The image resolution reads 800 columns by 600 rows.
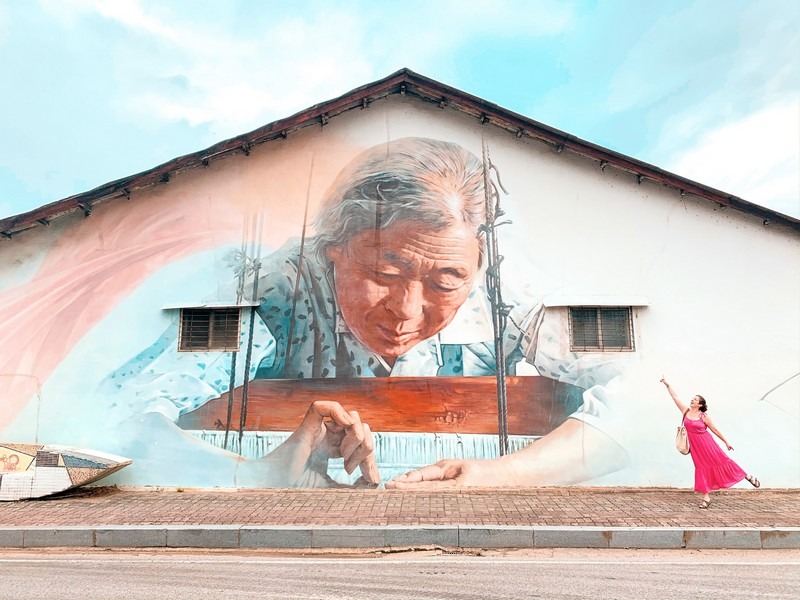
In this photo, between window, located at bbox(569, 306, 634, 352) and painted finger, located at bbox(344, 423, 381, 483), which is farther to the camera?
window, located at bbox(569, 306, 634, 352)

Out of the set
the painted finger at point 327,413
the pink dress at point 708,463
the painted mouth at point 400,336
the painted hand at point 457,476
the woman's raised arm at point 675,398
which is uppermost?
the painted mouth at point 400,336

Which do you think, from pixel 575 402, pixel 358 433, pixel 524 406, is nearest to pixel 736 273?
pixel 575 402

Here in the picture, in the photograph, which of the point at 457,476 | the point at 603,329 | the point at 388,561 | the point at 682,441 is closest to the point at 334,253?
the point at 457,476

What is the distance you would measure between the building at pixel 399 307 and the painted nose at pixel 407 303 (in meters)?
0.03

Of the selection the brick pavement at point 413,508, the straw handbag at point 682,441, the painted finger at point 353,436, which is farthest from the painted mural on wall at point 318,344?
the straw handbag at point 682,441

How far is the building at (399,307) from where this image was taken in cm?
930

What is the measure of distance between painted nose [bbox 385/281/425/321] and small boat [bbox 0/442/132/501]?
507 centimetres

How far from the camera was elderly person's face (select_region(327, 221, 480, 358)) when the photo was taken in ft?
31.7

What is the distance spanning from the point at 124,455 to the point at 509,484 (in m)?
6.25

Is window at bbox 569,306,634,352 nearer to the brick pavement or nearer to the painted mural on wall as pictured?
the painted mural on wall

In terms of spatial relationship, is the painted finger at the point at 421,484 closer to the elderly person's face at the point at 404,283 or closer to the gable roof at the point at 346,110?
the elderly person's face at the point at 404,283

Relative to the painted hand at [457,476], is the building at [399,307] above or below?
above

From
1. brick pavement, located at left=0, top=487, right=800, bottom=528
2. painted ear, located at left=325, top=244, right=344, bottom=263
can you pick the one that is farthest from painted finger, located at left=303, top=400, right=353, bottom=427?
painted ear, located at left=325, top=244, right=344, bottom=263

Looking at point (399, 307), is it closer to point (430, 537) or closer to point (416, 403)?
point (416, 403)
